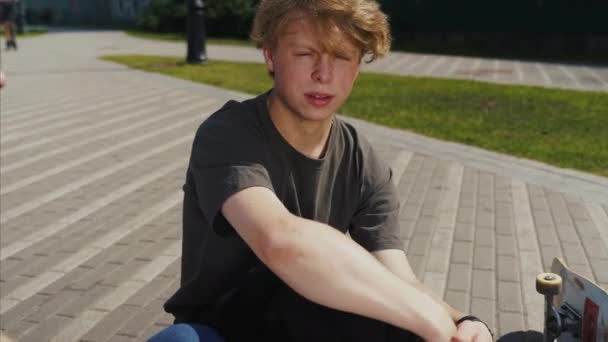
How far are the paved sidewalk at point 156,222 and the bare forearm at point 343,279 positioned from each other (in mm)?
1744

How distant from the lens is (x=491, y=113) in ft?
29.7

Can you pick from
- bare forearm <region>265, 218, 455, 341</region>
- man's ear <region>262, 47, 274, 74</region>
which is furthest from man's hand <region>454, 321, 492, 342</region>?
man's ear <region>262, 47, 274, 74</region>

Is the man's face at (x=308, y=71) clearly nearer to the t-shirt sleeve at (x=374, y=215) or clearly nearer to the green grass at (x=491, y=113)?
the t-shirt sleeve at (x=374, y=215)

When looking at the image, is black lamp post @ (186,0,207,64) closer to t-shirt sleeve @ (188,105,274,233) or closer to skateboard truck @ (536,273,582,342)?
skateboard truck @ (536,273,582,342)

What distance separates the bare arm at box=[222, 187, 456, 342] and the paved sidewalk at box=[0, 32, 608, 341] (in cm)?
173

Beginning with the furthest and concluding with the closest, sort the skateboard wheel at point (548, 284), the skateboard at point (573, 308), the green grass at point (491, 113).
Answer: the green grass at point (491, 113)
the skateboard wheel at point (548, 284)
the skateboard at point (573, 308)

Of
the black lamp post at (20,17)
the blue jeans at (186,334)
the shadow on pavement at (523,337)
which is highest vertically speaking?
the blue jeans at (186,334)

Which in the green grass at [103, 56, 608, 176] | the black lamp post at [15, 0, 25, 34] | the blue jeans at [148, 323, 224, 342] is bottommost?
the black lamp post at [15, 0, 25, 34]

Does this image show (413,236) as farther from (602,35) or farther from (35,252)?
(602,35)

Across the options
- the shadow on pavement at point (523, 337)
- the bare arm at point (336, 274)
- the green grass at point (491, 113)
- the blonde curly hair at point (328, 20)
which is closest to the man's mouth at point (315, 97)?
the blonde curly hair at point (328, 20)

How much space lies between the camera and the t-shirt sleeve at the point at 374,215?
240 centimetres

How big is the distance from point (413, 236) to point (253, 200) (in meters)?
2.99

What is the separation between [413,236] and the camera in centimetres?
471

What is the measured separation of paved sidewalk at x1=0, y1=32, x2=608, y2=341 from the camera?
3.66m
